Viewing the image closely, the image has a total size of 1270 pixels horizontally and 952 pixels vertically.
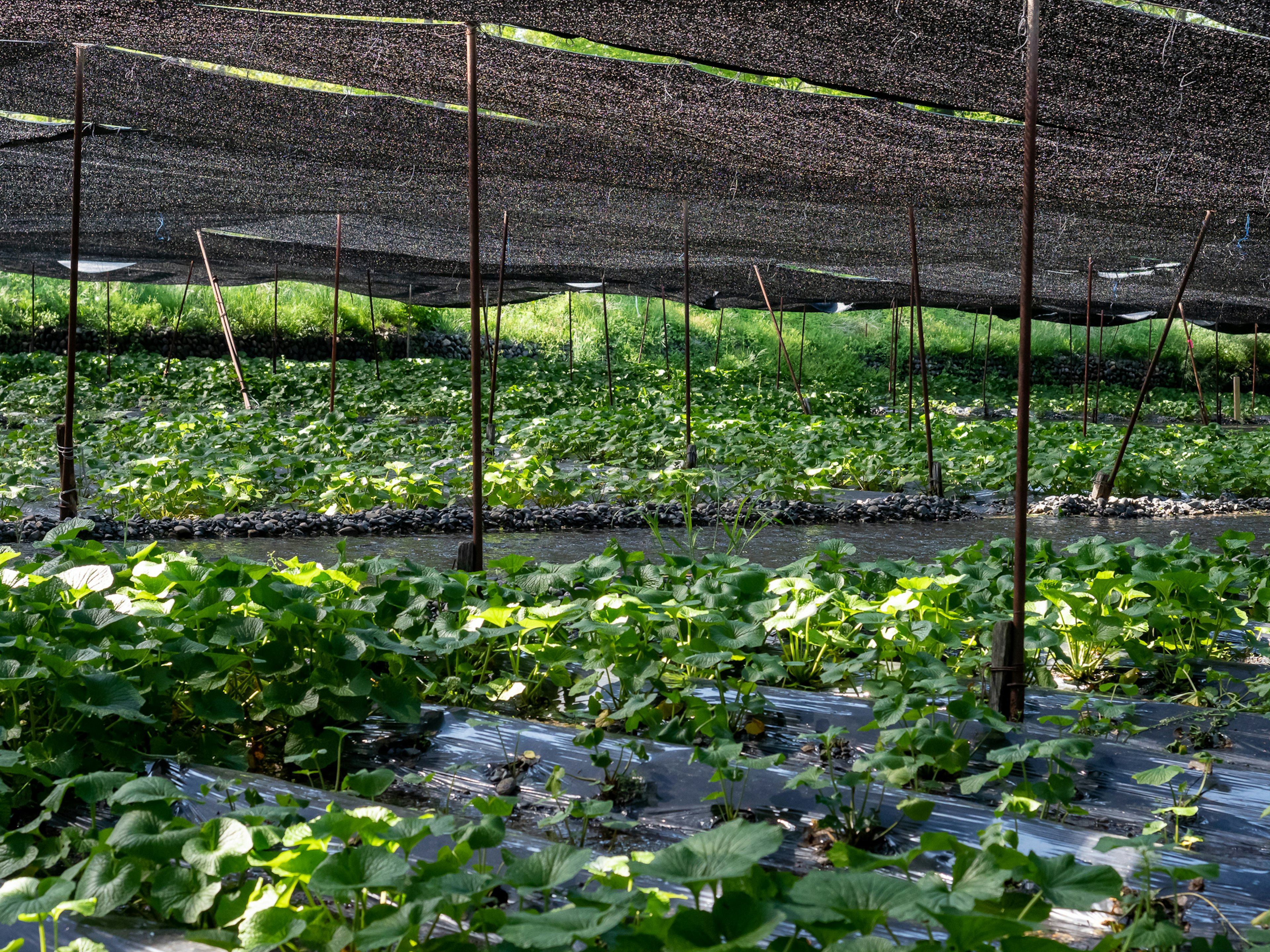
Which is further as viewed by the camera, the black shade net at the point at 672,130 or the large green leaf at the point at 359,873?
the black shade net at the point at 672,130

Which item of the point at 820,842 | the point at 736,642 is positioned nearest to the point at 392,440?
the point at 736,642

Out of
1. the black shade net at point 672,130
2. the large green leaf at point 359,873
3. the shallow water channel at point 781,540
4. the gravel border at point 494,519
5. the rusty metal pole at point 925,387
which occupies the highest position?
the black shade net at point 672,130

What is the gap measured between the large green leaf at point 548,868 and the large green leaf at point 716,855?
0.08 meters

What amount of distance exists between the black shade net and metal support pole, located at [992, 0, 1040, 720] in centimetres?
84

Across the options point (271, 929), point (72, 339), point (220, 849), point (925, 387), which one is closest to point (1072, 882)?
point (271, 929)

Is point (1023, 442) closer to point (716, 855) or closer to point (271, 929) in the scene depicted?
point (716, 855)

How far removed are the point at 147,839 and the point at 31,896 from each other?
16cm

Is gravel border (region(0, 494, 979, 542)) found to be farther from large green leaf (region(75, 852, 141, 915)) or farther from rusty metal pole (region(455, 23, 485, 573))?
large green leaf (region(75, 852, 141, 915))

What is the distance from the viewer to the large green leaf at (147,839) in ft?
4.72

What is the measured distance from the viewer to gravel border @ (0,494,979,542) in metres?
5.13

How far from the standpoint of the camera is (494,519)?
5547mm

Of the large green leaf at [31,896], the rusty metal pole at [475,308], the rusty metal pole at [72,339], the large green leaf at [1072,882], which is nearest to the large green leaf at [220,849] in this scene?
the large green leaf at [31,896]

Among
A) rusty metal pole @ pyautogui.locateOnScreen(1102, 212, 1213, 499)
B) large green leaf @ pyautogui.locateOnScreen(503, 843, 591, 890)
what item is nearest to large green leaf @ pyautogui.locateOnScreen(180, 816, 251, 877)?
large green leaf @ pyautogui.locateOnScreen(503, 843, 591, 890)

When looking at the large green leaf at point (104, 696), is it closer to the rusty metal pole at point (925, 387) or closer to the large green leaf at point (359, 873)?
the large green leaf at point (359, 873)
